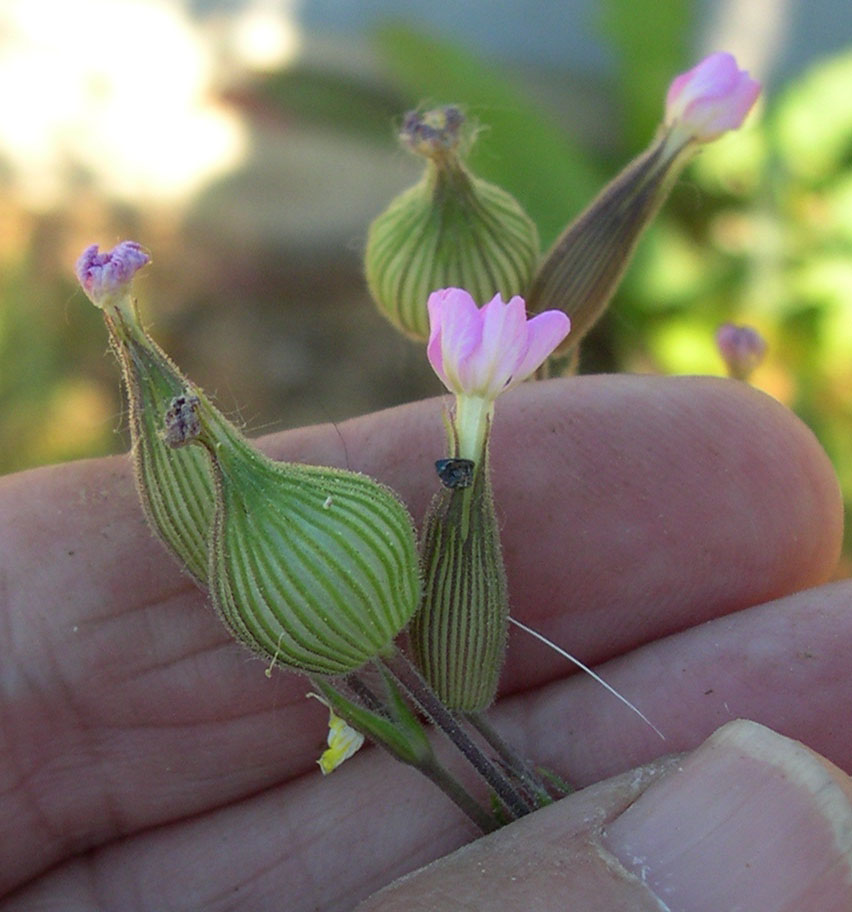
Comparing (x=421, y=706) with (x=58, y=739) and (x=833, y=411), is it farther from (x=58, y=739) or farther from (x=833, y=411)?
(x=833, y=411)

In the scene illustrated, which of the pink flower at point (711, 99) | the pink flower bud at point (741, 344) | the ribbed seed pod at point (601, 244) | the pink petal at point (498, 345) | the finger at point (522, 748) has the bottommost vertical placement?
the finger at point (522, 748)

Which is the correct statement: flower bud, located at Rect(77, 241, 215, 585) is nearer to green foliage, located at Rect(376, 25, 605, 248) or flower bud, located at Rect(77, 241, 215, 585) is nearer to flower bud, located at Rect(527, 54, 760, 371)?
flower bud, located at Rect(527, 54, 760, 371)

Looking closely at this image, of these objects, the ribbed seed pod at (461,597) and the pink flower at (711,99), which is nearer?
the ribbed seed pod at (461,597)

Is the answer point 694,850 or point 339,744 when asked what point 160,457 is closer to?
point 339,744

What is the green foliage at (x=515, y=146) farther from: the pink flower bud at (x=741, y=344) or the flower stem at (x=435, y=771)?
the flower stem at (x=435, y=771)

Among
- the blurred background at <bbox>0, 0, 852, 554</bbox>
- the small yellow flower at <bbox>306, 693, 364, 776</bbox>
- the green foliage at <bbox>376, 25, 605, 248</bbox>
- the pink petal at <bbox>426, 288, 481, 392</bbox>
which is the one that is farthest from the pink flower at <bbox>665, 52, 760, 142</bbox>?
the green foliage at <bbox>376, 25, 605, 248</bbox>

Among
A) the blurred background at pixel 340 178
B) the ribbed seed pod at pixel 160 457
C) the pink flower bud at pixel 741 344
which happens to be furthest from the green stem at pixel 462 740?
the blurred background at pixel 340 178

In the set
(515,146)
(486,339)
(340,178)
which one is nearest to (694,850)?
(486,339)
